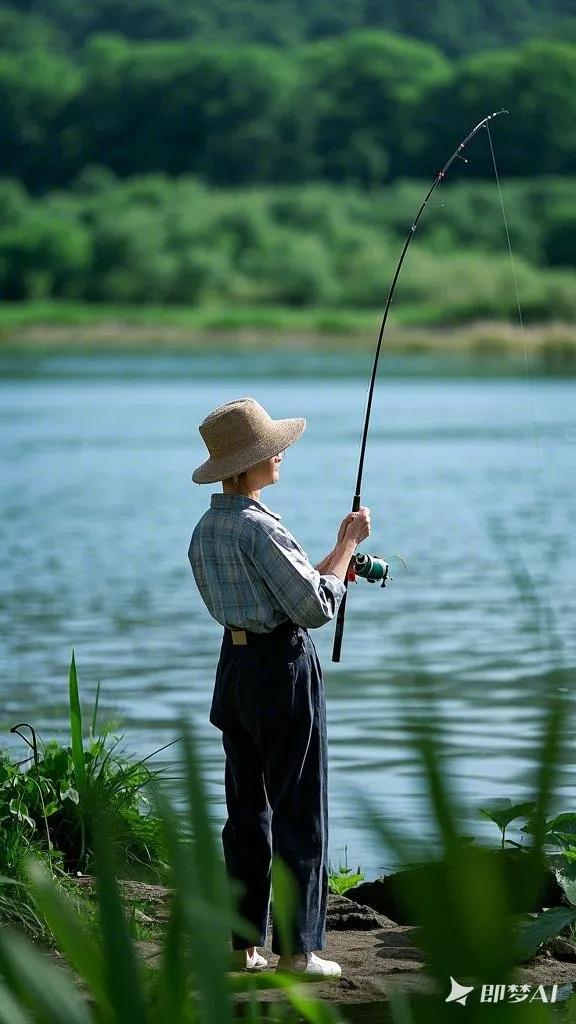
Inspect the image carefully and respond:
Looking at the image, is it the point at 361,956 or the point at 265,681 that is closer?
the point at 265,681

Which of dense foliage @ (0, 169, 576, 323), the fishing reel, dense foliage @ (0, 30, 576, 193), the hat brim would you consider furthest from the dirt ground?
dense foliage @ (0, 30, 576, 193)

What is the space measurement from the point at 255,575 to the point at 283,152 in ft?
393

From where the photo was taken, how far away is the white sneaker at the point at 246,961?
3.78 metres

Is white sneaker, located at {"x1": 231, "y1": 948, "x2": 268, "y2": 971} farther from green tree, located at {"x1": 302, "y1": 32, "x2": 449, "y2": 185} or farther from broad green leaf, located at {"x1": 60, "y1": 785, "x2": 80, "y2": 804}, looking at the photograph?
green tree, located at {"x1": 302, "y1": 32, "x2": 449, "y2": 185}

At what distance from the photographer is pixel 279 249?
8100cm

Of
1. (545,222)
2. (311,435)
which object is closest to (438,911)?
(311,435)

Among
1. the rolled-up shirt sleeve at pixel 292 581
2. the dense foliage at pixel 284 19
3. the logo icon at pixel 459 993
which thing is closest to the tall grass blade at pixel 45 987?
the logo icon at pixel 459 993

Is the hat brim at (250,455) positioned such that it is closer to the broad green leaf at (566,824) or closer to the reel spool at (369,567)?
the reel spool at (369,567)

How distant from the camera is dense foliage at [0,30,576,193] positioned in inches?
4587

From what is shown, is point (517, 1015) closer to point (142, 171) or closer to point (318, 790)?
point (318, 790)

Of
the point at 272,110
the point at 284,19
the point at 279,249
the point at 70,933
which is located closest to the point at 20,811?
the point at 70,933

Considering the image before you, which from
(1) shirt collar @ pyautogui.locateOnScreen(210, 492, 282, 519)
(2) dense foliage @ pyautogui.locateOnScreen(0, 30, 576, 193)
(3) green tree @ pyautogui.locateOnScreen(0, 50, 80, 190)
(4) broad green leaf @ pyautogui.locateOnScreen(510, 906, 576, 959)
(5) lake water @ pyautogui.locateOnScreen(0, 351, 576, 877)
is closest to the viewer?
(4) broad green leaf @ pyautogui.locateOnScreen(510, 906, 576, 959)

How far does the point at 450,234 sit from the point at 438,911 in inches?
3496

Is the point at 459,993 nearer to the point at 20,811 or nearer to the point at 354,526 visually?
the point at 354,526
